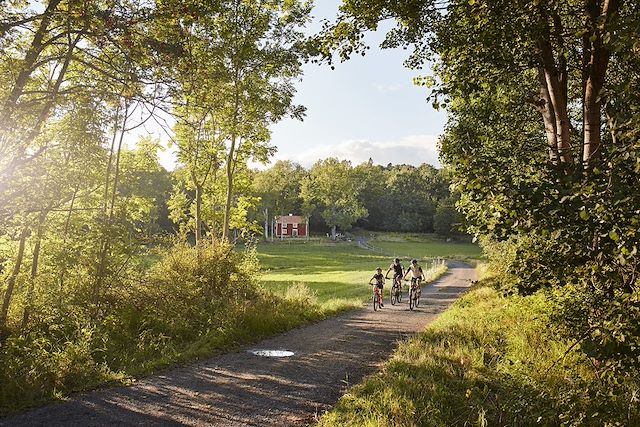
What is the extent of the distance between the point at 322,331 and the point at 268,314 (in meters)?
1.66

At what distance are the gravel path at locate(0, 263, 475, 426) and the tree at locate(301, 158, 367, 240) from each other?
84.4 m

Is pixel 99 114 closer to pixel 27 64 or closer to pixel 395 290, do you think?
pixel 27 64

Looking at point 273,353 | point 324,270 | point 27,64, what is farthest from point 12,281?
point 324,270

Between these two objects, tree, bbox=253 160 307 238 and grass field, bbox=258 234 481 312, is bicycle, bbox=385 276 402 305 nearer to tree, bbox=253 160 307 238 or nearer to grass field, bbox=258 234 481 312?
grass field, bbox=258 234 481 312

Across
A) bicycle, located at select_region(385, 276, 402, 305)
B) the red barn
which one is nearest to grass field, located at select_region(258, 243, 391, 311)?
bicycle, located at select_region(385, 276, 402, 305)

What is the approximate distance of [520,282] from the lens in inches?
189

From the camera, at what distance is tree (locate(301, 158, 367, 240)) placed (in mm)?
97500

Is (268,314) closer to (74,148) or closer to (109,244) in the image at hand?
(109,244)

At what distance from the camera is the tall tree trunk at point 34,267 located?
9.66 metres

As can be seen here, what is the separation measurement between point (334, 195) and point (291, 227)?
11645 millimetres

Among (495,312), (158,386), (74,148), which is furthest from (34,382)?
(495,312)

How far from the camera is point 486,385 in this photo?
761 centimetres

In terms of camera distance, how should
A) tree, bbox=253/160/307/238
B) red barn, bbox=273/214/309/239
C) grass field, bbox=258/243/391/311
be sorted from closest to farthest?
grass field, bbox=258/243/391/311, tree, bbox=253/160/307/238, red barn, bbox=273/214/309/239

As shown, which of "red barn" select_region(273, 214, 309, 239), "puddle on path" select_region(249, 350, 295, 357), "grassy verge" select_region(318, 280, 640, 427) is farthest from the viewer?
"red barn" select_region(273, 214, 309, 239)
